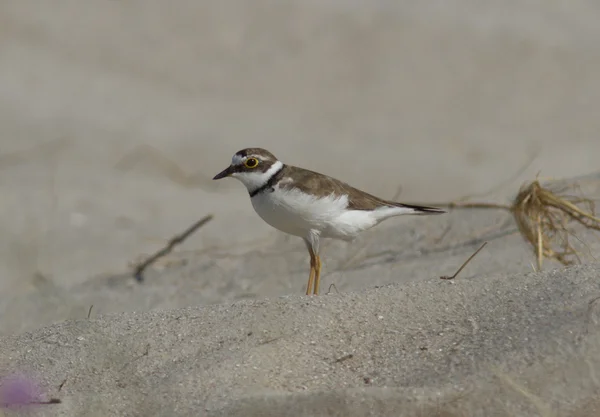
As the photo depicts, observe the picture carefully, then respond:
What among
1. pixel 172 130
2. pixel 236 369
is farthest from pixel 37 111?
pixel 236 369

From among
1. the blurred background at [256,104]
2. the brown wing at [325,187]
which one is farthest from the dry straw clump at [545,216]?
the blurred background at [256,104]

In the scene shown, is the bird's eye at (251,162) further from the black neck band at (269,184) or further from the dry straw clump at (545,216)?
the dry straw clump at (545,216)

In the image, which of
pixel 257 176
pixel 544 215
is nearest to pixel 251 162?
pixel 257 176

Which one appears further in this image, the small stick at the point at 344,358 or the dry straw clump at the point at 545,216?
the dry straw clump at the point at 545,216

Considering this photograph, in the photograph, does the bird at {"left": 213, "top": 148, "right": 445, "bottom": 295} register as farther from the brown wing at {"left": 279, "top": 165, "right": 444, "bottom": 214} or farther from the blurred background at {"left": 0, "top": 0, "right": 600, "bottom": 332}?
the blurred background at {"left": 0, "top": 0, "right": 600, "bottom": 332}

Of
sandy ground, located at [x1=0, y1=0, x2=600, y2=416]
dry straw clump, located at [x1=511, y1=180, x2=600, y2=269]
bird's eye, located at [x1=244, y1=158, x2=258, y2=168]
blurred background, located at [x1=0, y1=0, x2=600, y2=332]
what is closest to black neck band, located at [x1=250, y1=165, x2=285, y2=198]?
bird's eye, located at [x1=244, y1=158, x2=258, y2=168]

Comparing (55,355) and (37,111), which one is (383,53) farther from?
(55,355)
